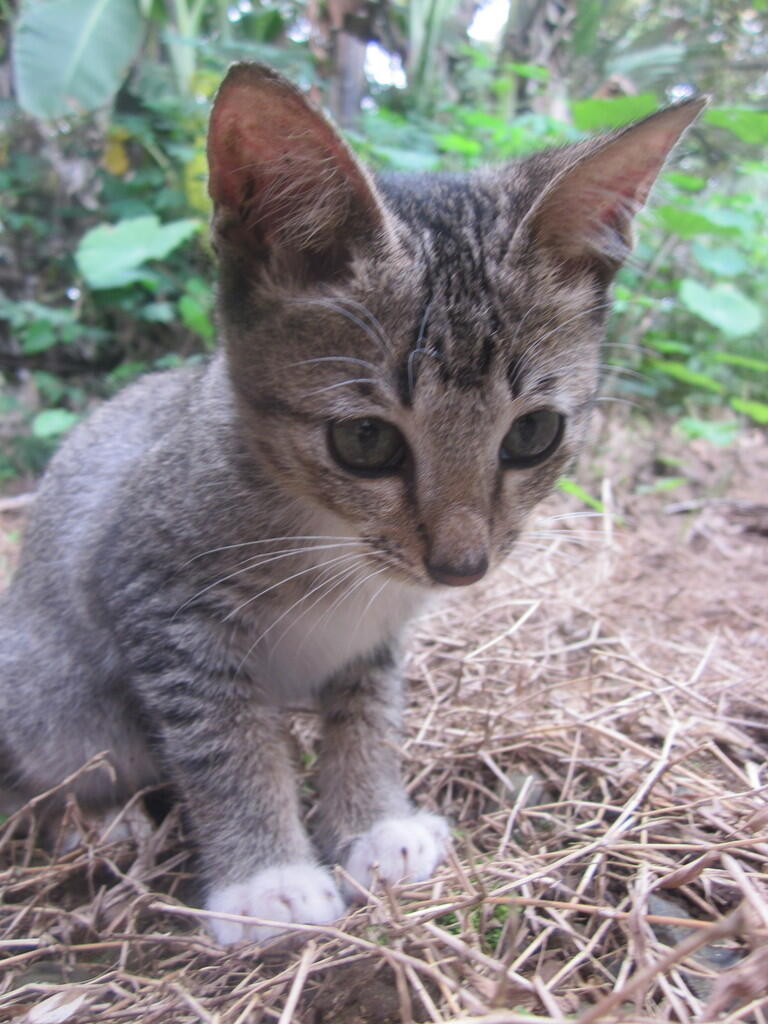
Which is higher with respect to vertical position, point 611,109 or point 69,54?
point 69,54

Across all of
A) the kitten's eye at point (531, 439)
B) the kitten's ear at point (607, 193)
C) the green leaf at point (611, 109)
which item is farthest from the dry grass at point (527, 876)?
the green leaf at point (611, 109)

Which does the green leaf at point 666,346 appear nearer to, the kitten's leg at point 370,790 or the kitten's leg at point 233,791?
the kitten's leg at point 370,790

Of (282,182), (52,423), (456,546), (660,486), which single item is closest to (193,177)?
(52,423)

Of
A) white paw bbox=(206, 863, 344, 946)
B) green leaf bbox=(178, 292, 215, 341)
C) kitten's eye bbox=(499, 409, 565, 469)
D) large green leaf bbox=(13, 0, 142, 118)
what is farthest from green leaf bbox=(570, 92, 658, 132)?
white paw bbox=(206, 863, 344, 946)

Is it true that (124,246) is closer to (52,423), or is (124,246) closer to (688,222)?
(52,423)

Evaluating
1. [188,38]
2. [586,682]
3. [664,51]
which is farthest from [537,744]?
[664,51]

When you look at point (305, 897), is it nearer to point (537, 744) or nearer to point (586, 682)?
point (537, 744)

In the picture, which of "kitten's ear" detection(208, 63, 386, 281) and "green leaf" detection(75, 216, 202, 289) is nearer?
"kitten's ear" detection(208, 63, 386, 281)

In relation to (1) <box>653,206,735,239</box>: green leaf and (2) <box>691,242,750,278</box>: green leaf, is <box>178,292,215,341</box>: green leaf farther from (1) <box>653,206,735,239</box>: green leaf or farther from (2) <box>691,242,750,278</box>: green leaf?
(2) <box>691,242,750,278</box>: green leaf
